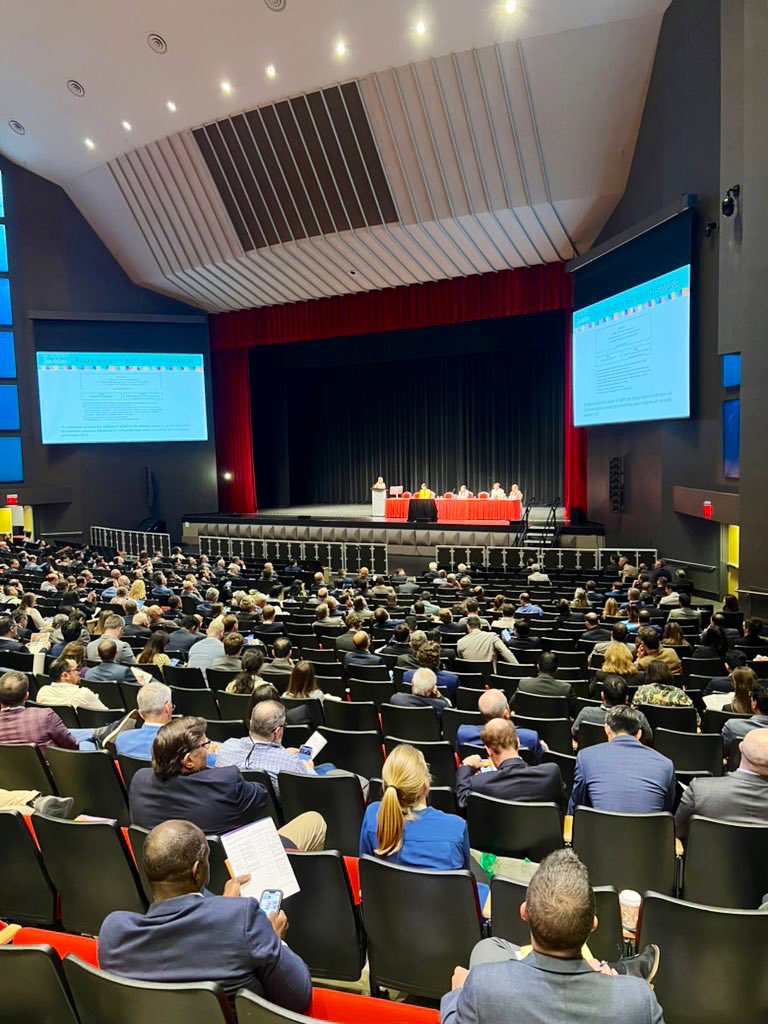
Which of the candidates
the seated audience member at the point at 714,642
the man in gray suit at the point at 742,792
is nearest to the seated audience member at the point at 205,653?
the seated audience member at the point at 714,642

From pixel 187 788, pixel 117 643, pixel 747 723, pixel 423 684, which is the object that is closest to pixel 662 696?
pixel 747 723

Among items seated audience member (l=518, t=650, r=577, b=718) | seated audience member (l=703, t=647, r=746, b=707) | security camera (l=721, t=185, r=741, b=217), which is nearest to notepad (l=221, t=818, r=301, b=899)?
seated audience member (l=518, t=650, r=577, b=718)

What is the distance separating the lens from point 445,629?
895 centimetres

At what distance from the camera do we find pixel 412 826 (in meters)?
2.98

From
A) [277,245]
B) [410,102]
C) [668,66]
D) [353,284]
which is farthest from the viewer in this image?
[353,284]

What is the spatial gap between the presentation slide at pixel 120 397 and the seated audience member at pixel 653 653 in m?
19.4

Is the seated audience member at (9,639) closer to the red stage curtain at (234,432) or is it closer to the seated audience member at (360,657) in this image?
the seated audience member at (360,657)

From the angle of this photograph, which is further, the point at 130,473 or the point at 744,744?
the point at 130,473

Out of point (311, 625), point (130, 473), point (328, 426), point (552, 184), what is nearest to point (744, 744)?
point (311, 625)

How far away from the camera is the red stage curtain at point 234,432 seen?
25.8m

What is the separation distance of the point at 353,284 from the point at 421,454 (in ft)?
24.1

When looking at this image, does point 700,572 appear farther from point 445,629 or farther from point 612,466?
point 445,629

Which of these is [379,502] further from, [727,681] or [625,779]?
[625,779]

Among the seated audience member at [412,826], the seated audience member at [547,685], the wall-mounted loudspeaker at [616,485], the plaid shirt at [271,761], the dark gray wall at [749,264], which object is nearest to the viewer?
the seated audience member at [412,826]
